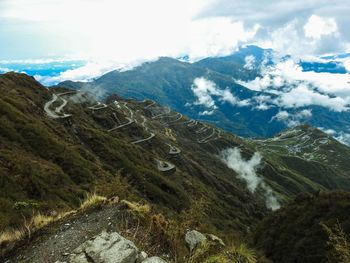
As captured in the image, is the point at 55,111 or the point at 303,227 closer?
the point at 303,227

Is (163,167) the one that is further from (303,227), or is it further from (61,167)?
(61,167)

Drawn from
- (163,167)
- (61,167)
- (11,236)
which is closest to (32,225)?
(11,236)

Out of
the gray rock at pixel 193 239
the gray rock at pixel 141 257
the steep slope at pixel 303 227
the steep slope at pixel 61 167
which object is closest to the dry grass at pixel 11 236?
the steep slope at pixel 61 167

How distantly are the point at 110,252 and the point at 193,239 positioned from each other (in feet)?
20.0

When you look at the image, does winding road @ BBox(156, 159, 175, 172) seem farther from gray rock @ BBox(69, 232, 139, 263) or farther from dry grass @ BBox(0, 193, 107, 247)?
gray rock @ BBox(69, 232, 139, 263)

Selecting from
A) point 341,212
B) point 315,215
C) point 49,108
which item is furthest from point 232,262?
point 49,108

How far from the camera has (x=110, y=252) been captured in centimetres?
1550

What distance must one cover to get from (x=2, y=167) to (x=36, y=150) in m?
30.7

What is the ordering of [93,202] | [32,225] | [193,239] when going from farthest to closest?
[93,202] → [193,239] → [32,225]

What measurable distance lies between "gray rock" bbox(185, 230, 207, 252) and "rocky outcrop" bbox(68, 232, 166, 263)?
12.9ft

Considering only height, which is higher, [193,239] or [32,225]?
[32,225]

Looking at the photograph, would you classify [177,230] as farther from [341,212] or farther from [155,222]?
[341,212]

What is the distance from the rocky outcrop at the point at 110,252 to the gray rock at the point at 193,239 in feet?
12.9

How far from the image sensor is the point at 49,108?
563ft
